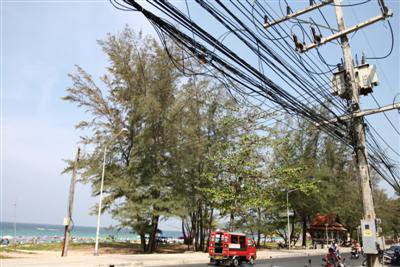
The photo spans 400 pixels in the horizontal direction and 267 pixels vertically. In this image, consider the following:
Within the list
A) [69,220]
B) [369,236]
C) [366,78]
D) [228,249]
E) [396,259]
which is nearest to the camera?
[369,236]

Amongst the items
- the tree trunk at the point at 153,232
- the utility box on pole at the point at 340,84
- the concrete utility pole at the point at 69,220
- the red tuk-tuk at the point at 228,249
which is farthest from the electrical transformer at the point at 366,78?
the tree trunk at the point at 153,232

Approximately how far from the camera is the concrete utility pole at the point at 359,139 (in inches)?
524

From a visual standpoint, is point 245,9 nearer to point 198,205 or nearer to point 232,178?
point 232,178

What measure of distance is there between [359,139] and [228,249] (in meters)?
13.5

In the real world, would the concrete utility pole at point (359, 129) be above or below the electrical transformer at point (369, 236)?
above

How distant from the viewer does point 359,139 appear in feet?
44.9

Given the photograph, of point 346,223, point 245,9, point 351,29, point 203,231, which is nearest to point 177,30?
point 245,9

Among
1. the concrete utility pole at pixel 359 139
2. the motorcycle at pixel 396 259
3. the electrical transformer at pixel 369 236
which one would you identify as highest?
the concrete utility pole at pixel 359 139

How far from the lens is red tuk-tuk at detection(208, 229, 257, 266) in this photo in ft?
79.7

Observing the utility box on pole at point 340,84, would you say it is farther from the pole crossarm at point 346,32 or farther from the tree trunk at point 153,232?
the tree trunk at point 153,232

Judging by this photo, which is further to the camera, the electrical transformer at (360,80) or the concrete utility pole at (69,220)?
the concrete utility pole at (69,220)

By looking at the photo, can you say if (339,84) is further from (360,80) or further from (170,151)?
(170,151)

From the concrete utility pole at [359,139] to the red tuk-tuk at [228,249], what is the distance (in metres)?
12.0

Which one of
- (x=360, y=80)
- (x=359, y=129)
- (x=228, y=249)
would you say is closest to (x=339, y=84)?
(x=360, y=80)
